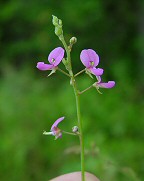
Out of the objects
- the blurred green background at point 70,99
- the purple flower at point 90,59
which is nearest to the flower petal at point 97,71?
the purple flower at point 90,59

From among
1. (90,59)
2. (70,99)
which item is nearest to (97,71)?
(90,59)

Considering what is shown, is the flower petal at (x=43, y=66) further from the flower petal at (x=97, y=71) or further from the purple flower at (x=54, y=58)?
the flower petal at (x=97, y=71)

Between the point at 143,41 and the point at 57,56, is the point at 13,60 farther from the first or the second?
the point at 57,56

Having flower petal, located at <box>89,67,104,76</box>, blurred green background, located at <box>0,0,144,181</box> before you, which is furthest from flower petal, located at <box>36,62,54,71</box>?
blurred green background, located at <box>0,0,144,181</box>

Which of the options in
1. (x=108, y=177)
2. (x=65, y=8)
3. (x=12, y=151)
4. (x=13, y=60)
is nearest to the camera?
(x=108, y=177)

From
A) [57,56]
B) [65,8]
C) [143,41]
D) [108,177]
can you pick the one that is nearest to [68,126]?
[108,177]

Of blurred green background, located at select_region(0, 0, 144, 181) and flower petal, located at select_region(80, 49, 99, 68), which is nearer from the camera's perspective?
flower petal, located at select_region(80, 49, 99, 68)

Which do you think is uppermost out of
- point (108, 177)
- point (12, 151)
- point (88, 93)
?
point (88, 93)

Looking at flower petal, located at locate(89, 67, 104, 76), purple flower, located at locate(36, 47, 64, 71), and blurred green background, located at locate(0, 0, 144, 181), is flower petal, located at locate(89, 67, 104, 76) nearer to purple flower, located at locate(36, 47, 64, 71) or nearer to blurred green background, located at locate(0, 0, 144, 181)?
purple flower, located at locate(36, 47, 64, 71)
